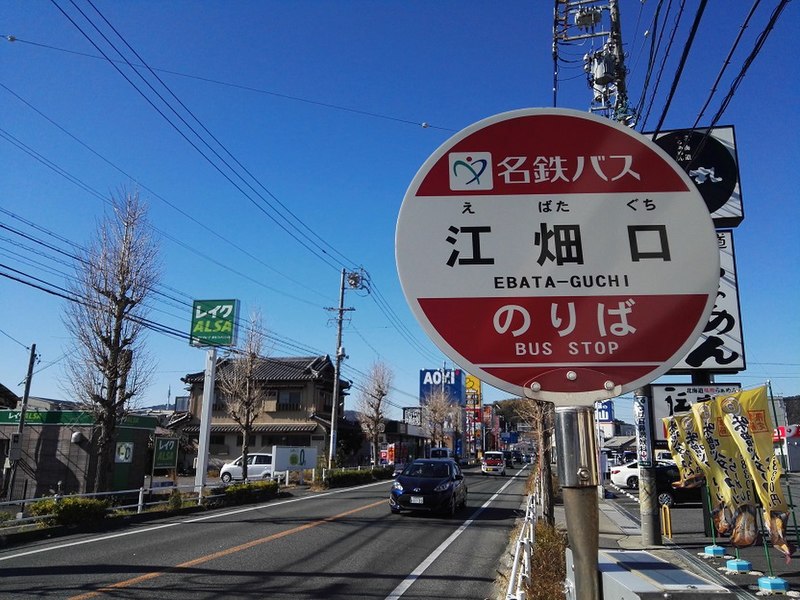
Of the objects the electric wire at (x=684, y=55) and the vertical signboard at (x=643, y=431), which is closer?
the electric wire at (x=684, y=55)

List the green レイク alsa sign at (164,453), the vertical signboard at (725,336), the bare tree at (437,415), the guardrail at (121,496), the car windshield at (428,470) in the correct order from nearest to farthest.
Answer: the vertical signboard at (725,336), the guardrail at (121,496), the car windshield at (428,470), the green レイク alsa sign at (164,453), the bare tree at (437,415)

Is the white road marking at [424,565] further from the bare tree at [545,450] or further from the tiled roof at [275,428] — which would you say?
the tiled roof at [275,428]

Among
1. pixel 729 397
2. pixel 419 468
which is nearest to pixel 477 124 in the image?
pixel 729 397

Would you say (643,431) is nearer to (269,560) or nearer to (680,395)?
(680,395)

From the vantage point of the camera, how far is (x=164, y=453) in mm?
20578

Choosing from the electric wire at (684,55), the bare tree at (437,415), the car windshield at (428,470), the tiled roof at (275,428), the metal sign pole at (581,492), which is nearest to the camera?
the metal sign pole at (581,492)

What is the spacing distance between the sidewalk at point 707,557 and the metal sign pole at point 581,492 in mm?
4588

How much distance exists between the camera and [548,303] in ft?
4.62

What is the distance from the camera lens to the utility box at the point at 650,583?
4.31ft

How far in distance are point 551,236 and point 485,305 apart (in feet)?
0.90

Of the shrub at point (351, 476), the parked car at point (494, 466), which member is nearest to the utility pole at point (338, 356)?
the shrub at point (351, 476)

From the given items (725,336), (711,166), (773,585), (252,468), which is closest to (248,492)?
(252,468)

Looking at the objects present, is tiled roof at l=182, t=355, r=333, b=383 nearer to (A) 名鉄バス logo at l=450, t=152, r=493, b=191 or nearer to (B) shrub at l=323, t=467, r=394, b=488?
(B) shrub at l=323, t=467, r=394, b=488

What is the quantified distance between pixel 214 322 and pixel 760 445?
17806 millimetres
